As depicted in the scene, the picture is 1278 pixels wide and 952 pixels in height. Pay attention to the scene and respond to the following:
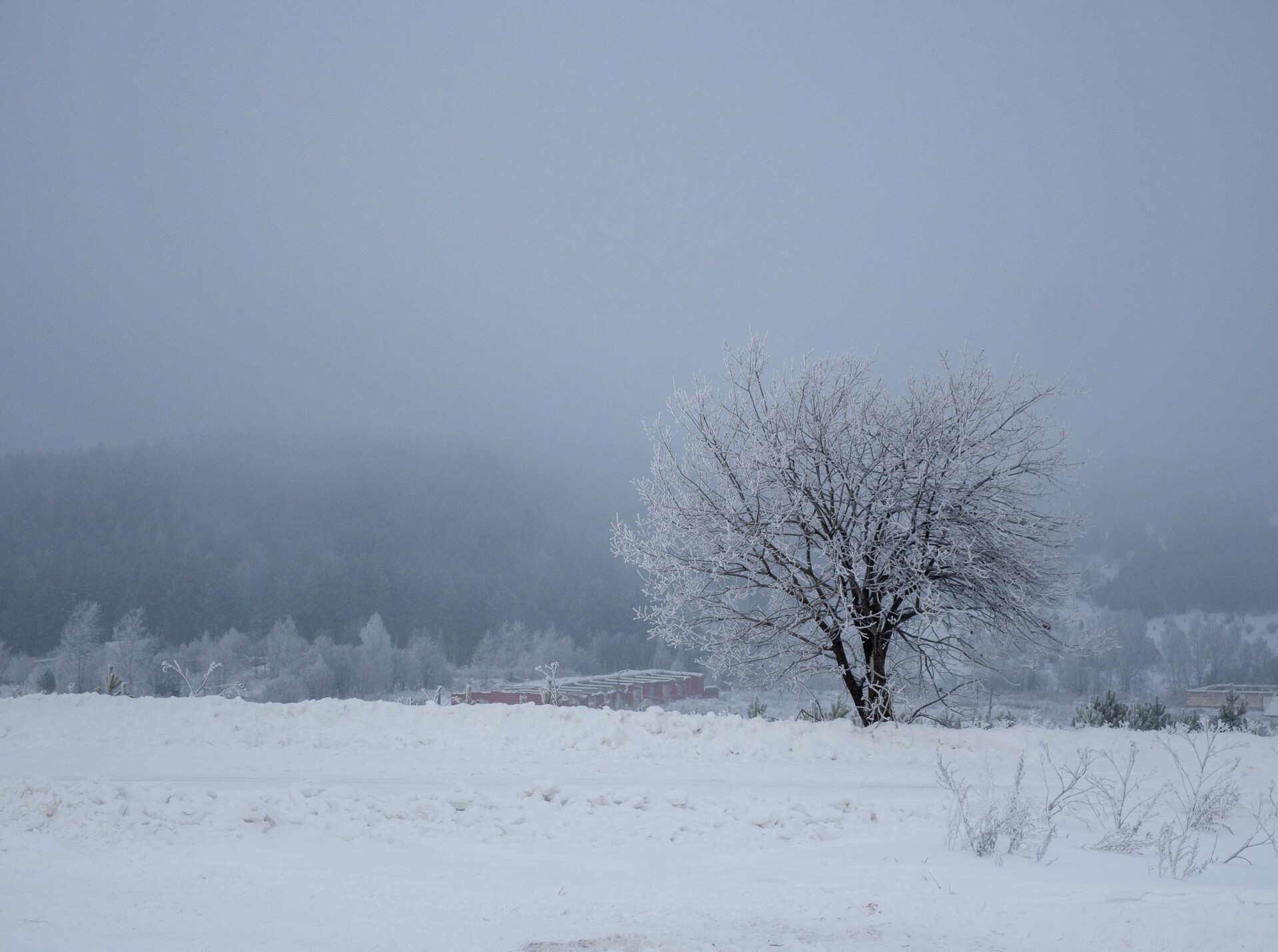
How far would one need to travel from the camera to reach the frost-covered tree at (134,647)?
7688 centimetres

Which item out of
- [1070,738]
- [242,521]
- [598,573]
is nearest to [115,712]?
[1070,738]

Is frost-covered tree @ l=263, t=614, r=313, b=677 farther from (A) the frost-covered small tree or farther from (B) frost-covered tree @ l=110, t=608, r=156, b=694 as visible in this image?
(A) the frost-covered small tree

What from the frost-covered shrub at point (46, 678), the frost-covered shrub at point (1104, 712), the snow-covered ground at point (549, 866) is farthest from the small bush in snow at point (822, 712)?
the frost-covered shrub at point (46, 678)

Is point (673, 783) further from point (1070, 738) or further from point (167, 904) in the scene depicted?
point (1070, 738)

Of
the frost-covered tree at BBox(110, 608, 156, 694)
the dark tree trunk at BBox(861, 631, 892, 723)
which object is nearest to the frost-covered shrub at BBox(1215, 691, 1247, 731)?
the dark tree trunk at BBox(861, 631, 892, 723)

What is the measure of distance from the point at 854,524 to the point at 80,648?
3434 inches

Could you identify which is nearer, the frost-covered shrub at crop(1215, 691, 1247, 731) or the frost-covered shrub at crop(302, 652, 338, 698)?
the frost-covered shrub at crop(1215, 691, 1247, 731)

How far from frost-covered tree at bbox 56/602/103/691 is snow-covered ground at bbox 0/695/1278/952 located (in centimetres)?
7708

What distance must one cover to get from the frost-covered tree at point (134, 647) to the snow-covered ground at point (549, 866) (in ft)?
233

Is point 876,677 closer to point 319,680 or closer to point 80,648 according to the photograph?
point 319,680

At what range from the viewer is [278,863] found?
6.12 metres

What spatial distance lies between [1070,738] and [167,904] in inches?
474

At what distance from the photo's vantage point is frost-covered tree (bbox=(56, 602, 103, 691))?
7875 cm

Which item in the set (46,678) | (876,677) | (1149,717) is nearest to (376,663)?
(46,678)
